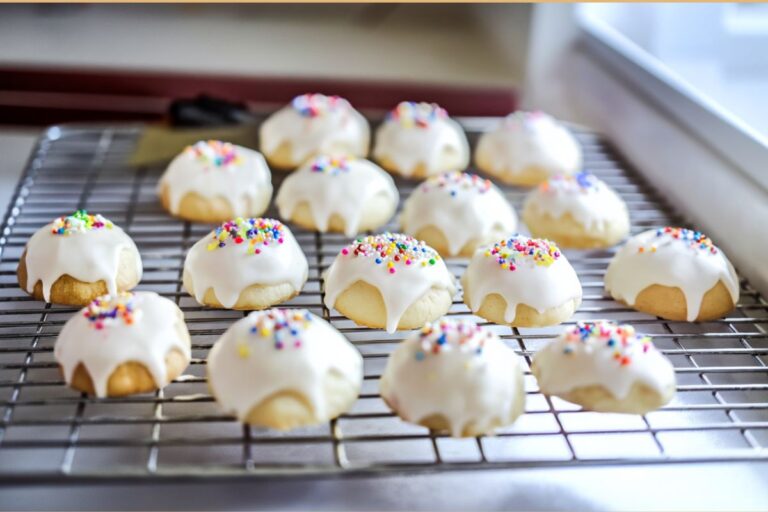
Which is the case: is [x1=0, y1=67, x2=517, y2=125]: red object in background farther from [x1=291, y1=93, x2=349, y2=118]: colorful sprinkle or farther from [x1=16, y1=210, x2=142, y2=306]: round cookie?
[x1=16, y1=210, x2=142, y2=306]: round cookie

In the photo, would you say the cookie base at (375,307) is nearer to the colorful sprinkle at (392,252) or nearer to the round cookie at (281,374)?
the colorful sprinkle at (392,252)

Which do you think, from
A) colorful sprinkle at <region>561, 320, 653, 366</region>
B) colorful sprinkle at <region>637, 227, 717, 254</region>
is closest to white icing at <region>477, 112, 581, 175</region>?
colorful sprinkle at <region>637, 227, 717, 254</region>

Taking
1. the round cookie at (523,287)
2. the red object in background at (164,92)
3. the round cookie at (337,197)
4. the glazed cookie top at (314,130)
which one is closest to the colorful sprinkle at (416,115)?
the glazed cookie top at (314,130)

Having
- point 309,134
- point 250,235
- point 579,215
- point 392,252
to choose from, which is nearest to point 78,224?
point 250,235

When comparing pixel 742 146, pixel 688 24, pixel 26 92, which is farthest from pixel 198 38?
pixel 742 146

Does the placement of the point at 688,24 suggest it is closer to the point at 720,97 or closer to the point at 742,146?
the point at 720,97

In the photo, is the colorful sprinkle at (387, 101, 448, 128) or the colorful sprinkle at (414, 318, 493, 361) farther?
the colorful sprinkle at (387, 101, 448, 128)

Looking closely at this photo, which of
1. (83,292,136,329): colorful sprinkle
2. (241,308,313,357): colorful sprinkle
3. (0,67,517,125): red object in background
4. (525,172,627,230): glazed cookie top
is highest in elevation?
(241,308,313,357): colorful sprinkle
